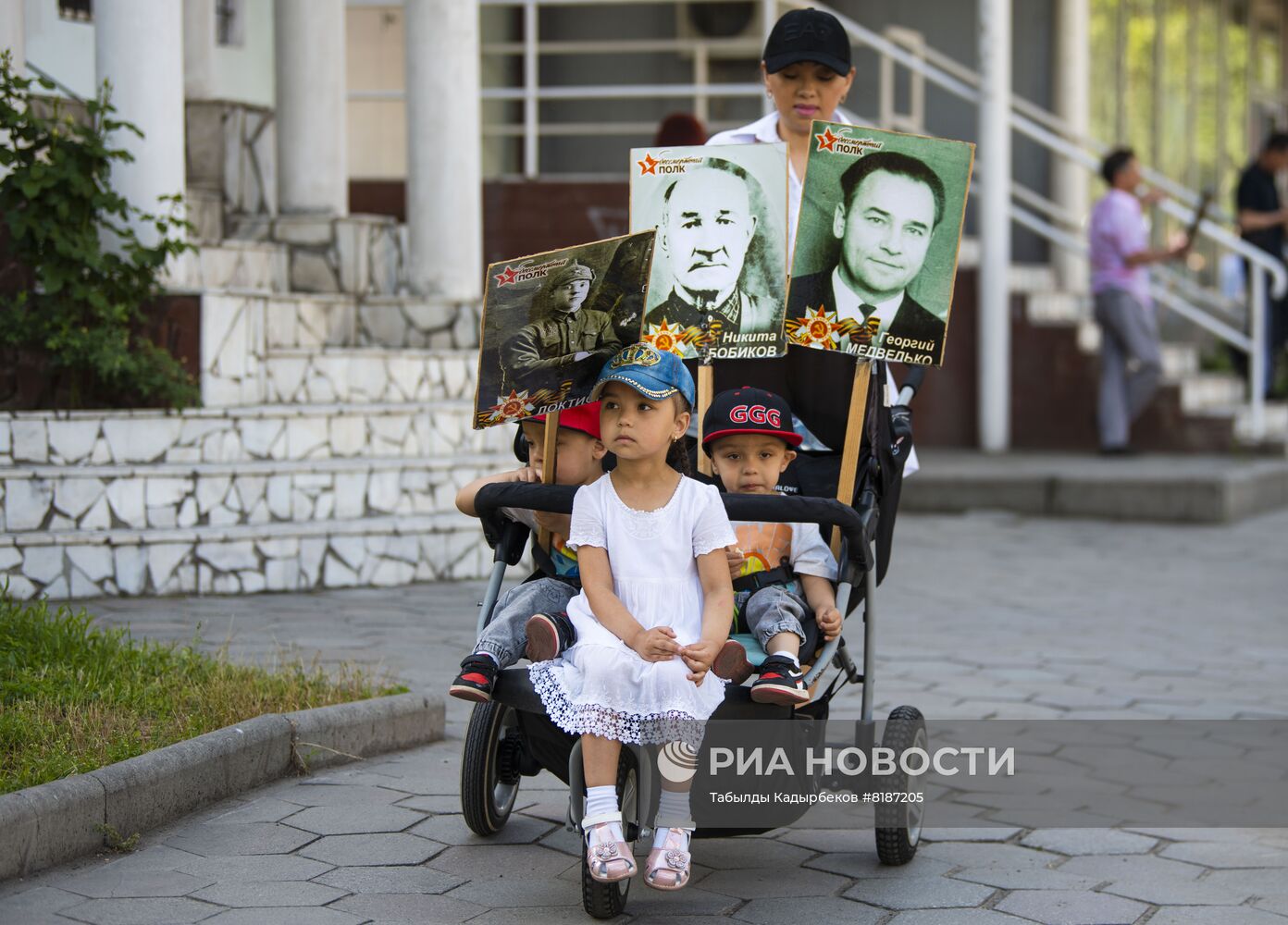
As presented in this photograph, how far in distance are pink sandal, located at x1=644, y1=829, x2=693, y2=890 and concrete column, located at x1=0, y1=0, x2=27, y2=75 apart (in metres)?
5.87

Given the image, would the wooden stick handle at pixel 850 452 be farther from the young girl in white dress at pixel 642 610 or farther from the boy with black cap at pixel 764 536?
the young girl in white dress at pixel 642 610

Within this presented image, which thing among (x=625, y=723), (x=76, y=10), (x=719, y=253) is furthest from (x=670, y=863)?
(x=76, y=10)

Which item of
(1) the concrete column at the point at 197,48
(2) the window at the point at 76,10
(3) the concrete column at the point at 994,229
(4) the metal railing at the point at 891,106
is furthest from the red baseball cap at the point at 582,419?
(3) the concrete column at the point at 994,229

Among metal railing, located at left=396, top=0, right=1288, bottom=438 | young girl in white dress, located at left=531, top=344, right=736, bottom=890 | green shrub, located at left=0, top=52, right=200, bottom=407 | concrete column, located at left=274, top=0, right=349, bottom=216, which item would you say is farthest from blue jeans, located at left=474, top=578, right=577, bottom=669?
metal railing, located at left=396, top=0, right=1288, bottom=438

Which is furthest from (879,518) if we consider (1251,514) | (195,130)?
(1251,514)

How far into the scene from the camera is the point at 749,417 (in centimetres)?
446

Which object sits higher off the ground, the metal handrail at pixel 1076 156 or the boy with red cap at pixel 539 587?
the metal handrail at pixel 1076 156

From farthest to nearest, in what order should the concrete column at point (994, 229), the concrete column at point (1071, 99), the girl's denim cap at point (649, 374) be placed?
the concrete column at point (1071, 99), the concrete column at point (994, 229), the girl's denim cap at point (649, 374)

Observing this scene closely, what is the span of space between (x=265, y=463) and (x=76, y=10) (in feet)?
13.1

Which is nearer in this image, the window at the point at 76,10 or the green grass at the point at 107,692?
the green grass at the point at 107,692

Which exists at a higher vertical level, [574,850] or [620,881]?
[620,881]

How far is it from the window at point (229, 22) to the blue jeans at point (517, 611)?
8314mm

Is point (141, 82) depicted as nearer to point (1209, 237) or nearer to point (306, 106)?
point (306, 106)

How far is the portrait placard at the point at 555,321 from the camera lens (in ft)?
14.3
